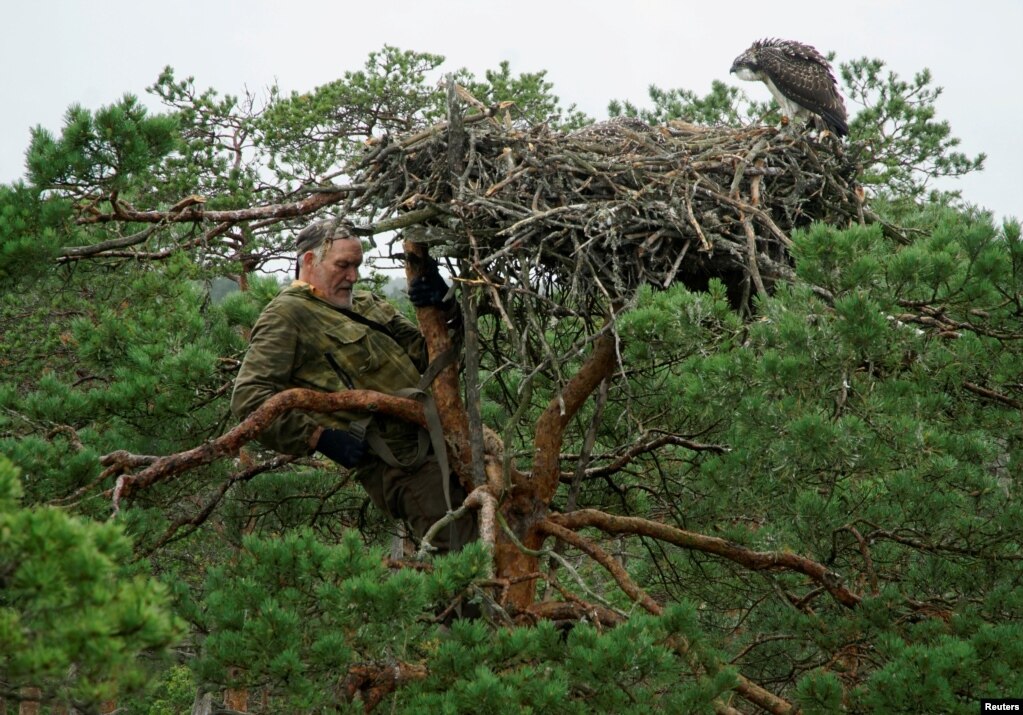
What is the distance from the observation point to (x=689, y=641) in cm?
405

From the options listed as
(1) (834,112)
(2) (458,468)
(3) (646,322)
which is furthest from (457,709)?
(1) (834,112)

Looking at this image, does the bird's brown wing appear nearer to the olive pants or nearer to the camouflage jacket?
the camouflage jacket

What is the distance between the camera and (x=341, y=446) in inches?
187

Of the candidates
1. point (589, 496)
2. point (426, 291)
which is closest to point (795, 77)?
point (589, 496)

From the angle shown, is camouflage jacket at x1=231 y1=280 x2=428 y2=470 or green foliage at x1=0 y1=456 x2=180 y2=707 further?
camouflage jacket at x1=231 y1=280 x2=428 y2=470

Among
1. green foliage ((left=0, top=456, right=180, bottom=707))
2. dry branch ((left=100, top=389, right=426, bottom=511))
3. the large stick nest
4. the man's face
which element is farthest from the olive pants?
green foliage ((left=0, top=456, right=180, bottom=707))

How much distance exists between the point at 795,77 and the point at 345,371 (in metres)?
4.15

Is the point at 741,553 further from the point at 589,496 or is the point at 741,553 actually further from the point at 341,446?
the point at 341,446

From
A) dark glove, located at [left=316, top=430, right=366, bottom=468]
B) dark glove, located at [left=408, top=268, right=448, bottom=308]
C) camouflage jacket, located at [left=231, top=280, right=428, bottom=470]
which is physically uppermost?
dark glove, located at [left=408, top=268, right=448, bottom=308]

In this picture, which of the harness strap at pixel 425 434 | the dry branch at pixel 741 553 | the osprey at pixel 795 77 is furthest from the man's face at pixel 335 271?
the osprey at pixel 795 77

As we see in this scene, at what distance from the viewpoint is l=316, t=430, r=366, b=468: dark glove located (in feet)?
15.5

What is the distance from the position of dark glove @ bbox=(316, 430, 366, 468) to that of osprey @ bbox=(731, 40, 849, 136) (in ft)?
12.3

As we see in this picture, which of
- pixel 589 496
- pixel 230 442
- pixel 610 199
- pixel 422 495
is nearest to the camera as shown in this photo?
pixel 230 442

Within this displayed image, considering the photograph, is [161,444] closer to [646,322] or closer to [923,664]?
[646,322]
